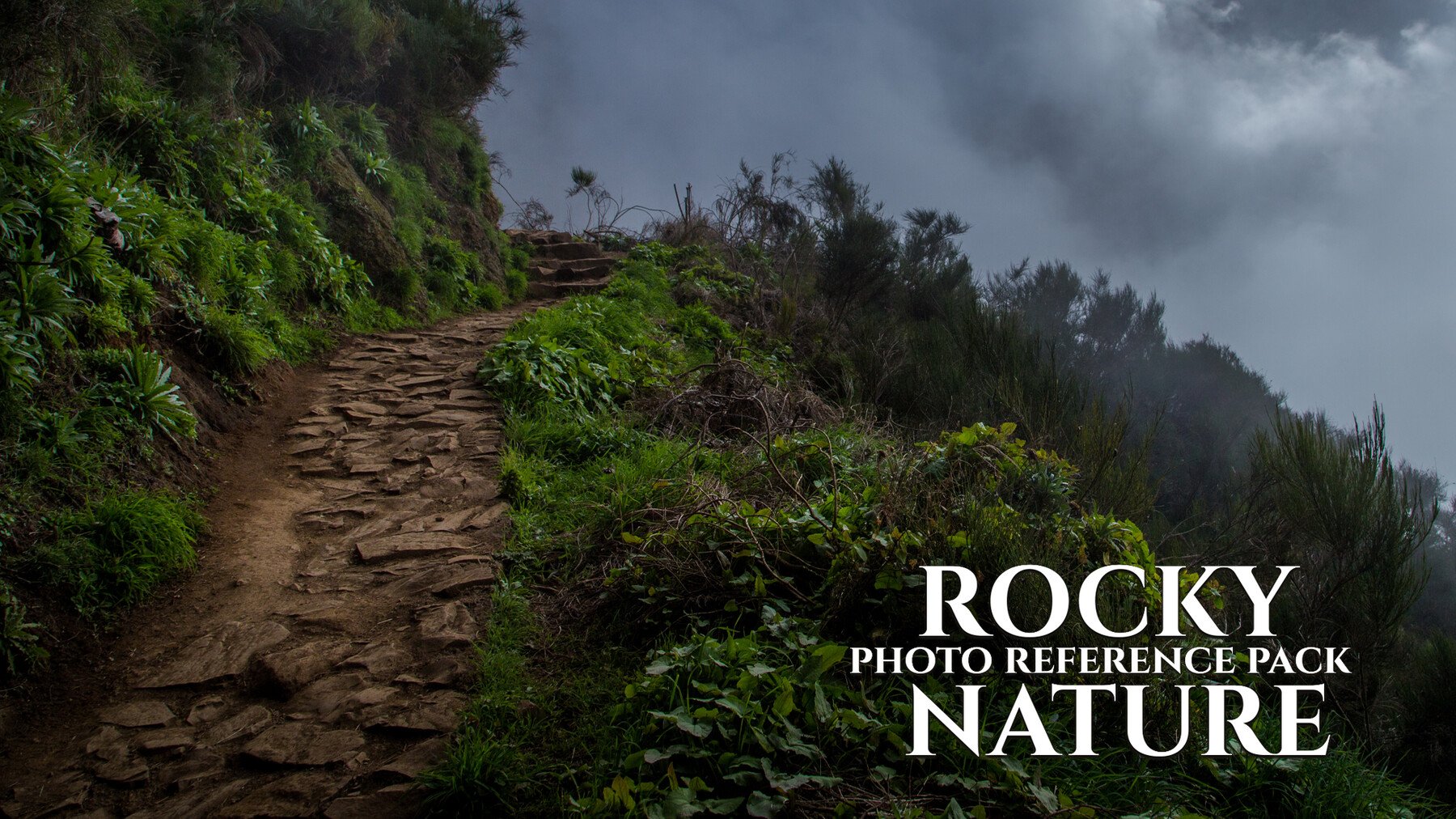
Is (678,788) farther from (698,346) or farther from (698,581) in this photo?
(698,346)

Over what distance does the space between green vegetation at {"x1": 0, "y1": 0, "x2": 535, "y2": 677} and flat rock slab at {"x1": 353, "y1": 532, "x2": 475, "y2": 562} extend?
69 cm

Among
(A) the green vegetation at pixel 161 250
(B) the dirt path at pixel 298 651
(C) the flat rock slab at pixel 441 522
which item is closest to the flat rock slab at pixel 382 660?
(B) the dirt path at pixel 298 651

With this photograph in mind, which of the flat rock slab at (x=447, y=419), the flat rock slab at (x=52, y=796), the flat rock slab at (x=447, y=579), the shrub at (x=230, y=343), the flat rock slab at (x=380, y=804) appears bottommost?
the flat rock slab at (x=52, y=796)

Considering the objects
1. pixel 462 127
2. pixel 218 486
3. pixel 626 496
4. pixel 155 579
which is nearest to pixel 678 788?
pixel 626 496

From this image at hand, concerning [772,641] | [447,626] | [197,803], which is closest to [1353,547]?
[772,641]

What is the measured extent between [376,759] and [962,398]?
21.5ft

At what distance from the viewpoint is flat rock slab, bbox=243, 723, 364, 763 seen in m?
1.89

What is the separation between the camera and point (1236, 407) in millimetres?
12953

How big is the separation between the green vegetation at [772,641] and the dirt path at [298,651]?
0.64ft

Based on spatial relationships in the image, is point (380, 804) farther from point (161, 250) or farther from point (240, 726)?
point (161, 250)

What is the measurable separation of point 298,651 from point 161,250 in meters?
3.04

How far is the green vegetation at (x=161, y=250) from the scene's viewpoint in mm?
2689

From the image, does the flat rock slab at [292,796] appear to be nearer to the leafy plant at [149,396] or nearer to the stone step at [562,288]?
the leafy plant at [149,396]

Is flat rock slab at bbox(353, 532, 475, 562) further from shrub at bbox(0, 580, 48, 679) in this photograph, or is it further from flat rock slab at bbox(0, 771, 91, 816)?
flat rock slab at bbox(0, 771, 91, 816)
